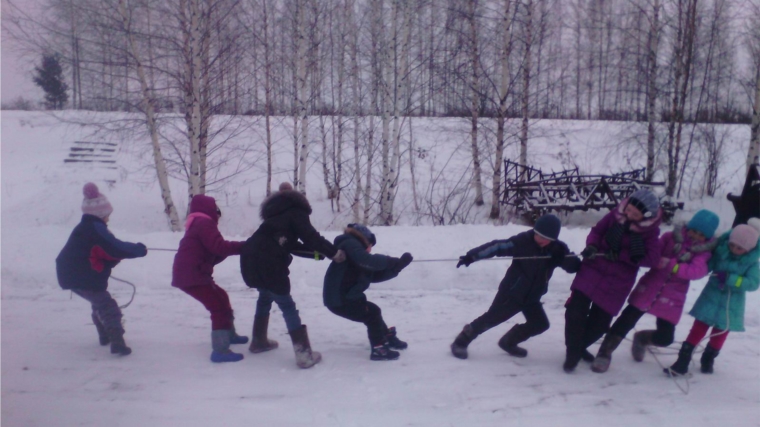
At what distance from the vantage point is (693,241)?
4.25 m

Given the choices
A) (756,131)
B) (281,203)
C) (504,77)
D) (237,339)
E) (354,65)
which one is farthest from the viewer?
(354,65)

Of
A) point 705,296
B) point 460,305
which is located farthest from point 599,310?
point 460,305

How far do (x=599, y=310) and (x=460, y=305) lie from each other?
1904mm

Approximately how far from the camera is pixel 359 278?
443 centimetres

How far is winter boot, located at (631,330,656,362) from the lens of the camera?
4564 millimetres

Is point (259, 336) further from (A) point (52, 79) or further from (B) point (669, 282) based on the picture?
(A) point (52, 79)

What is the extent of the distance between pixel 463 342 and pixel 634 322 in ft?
4.69

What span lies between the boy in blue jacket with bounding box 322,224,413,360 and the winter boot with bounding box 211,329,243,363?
91 cm

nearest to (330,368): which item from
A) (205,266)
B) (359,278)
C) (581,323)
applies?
(359,278)

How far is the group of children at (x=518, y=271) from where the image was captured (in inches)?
164

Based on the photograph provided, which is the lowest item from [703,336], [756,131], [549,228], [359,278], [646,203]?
[703,336]

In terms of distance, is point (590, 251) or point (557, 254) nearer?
point (590, 251)

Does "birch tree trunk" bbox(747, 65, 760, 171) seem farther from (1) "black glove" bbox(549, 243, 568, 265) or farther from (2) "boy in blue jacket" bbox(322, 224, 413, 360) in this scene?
(2) "boy in blue jacket" bbox(322, 224, 413, 360)

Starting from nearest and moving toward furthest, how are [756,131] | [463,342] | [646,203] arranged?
[646,203]
[463,342]
[756,131]
